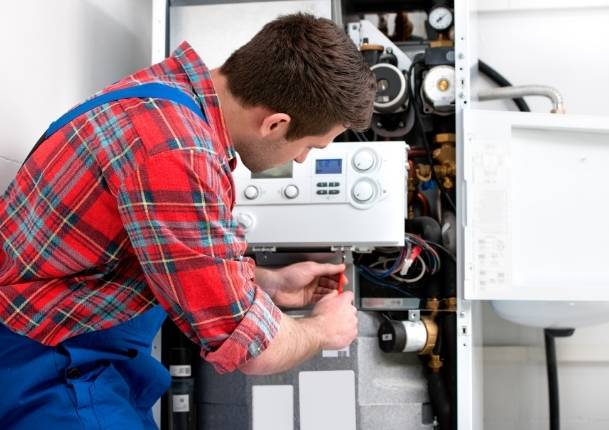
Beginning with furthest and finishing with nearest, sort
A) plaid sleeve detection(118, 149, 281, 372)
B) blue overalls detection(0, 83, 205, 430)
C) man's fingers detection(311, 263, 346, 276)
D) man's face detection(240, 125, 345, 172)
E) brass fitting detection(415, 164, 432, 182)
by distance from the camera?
brass fitting detection(415, 164, 432, 182) < man's fingers detection(311, 263, 346, 276) < man's face detection(240, 125, 345, 172) < blue overalls detection(0, 83, 205, 430) < plaid sleeve detection(118, 149, 281, 372)

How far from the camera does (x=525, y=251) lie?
5.37 feet

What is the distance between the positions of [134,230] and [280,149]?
0.34 meters

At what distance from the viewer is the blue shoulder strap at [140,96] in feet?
3.43

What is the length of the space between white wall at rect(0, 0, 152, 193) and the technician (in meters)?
0.29

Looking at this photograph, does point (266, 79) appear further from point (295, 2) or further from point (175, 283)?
point (295, 2)

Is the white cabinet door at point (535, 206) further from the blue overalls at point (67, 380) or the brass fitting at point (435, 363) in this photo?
the blue overalls at point (67, 380)

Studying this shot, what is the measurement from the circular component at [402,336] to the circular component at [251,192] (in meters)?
0.42

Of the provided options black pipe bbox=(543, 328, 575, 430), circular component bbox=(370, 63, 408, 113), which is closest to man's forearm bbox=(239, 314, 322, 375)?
circular component bbox=(370, 63, 408, 113)

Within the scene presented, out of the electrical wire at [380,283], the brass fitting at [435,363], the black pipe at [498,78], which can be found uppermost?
the black pipe at [498,78]

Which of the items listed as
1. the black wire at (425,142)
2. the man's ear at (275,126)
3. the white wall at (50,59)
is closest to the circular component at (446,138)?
the black wire at (425,142)

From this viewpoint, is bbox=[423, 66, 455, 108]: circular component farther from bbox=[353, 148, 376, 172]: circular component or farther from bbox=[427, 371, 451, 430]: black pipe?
bbox=[427, 371, 451, 430]: black pipe

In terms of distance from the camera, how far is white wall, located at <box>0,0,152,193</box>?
1.35 metres

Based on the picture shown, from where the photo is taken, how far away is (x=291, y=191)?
159 centimetres

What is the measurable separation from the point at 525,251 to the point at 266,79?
803 millimetres
